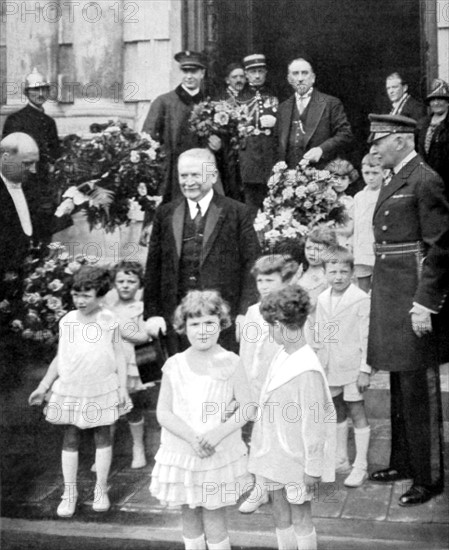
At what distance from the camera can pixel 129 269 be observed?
3814mm

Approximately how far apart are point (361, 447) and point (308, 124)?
1.54 meters

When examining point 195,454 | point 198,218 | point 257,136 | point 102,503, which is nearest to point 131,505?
point 102,503

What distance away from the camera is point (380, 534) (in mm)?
→ 3051

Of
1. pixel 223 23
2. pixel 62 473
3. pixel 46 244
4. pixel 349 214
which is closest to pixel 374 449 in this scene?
pixel 349 214

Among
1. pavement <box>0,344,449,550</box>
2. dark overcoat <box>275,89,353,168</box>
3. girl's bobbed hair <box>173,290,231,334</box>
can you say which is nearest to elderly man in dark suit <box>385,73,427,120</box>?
dark overcoat <box>275,89,353,168</box>

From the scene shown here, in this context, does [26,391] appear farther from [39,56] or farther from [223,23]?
[223,23]

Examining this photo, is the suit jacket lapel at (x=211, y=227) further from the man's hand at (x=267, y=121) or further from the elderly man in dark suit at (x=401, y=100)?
the elderly man in dark suit at (x=401, y=100)

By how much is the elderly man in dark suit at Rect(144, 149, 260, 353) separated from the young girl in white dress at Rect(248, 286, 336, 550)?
2.19 ft

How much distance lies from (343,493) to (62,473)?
4.21 feet

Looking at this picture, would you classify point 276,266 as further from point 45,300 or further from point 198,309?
point 45,300

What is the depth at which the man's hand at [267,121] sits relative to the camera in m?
3.96

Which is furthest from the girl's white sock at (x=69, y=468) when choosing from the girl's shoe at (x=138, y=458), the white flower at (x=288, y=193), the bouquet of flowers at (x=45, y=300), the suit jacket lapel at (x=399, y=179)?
the suit jacket lapel at (x=399, y=179)

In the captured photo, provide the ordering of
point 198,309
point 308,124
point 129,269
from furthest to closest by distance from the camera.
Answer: point 308,124 < point 129,269 < point 198,309

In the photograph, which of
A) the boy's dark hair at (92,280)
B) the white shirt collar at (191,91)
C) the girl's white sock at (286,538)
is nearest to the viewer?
the girl's white sock at (286,538)
